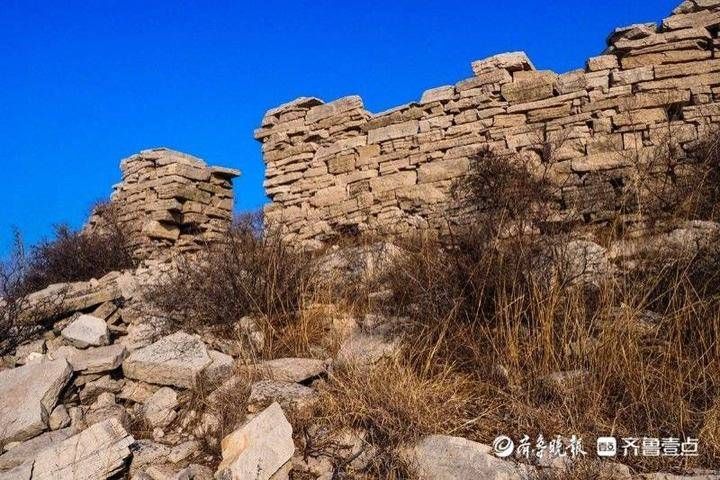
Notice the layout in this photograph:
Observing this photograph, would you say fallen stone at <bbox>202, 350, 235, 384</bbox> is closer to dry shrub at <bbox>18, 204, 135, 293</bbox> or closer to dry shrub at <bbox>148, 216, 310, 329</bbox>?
dry shrub at <bbox>148, 216, 310, 329</bbox>

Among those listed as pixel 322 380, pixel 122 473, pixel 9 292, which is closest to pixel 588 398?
pixel 322 380

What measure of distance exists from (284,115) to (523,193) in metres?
3.80

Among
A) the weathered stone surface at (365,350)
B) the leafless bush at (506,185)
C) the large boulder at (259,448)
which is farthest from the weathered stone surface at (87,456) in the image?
the leafless bush at (506,185)

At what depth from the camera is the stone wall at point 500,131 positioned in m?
5.30

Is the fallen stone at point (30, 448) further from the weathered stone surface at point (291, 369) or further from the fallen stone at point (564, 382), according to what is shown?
the fallen stone at point (564, 382)

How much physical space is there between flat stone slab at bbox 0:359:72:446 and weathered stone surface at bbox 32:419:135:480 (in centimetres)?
42

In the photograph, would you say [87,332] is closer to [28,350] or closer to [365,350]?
[28,350]

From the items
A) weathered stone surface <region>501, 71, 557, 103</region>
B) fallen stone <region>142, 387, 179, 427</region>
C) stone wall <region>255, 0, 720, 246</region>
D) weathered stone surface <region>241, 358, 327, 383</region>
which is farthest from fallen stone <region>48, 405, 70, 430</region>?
weathered stone surface <region>501, 71, 557, 103</region>

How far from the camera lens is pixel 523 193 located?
529 cm

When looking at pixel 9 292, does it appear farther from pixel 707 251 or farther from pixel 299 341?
pixel 707 251

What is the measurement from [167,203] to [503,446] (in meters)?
7.46

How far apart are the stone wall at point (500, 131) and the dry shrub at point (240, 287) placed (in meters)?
1.28

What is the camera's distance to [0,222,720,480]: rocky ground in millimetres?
2307

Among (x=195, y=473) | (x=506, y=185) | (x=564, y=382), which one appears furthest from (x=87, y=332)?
(x=506, y=185)
